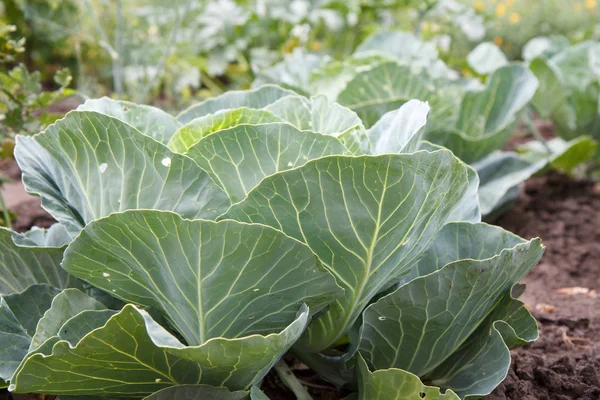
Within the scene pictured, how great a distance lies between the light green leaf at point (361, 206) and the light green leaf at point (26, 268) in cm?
62

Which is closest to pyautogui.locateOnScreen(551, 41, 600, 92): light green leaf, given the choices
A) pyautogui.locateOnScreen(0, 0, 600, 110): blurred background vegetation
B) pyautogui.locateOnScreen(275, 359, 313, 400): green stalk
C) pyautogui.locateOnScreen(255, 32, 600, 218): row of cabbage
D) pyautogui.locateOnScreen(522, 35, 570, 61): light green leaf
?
pyautogui.locateOnScreen(255, 32, 600, 218): row of cabbage

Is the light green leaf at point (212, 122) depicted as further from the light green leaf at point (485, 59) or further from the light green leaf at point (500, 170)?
the light green leaf at point (485, 59)

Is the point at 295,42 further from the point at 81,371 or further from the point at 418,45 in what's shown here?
the point at 81,371

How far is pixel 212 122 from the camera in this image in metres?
1.57

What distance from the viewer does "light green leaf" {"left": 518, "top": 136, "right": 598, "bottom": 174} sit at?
3596mm

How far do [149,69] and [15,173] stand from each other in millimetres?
1742

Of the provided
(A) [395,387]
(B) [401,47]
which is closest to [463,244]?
(A) [395,387]

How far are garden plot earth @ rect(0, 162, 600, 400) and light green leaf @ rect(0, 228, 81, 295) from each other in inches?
25.5

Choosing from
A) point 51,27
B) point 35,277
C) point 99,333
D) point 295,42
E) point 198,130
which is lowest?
point 295,42

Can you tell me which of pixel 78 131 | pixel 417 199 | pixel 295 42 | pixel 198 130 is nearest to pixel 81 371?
pixel 78 131

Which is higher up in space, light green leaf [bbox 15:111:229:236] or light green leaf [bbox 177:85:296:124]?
light green leaf [bbox 15:111:229:236]

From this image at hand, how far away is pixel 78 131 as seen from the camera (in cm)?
139

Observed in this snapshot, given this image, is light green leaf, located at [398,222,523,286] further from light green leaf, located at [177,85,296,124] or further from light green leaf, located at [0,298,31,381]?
light green leaf, located at [0,298,31,381]

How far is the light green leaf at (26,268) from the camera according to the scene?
1.65 meters
